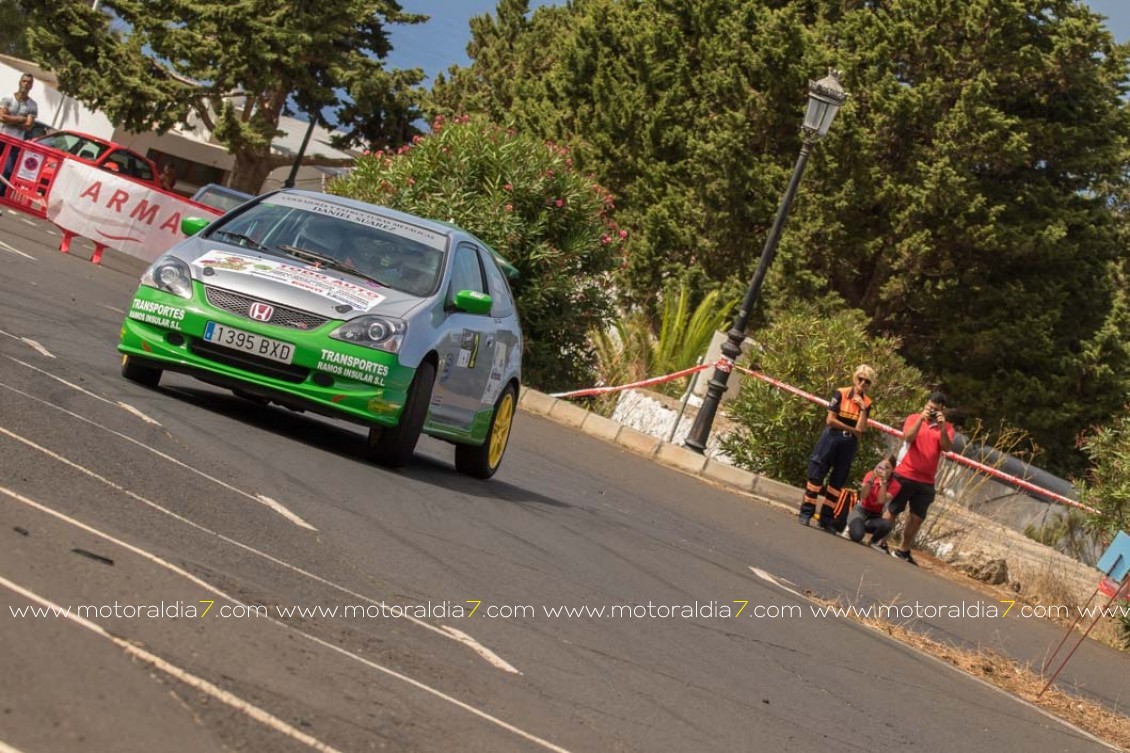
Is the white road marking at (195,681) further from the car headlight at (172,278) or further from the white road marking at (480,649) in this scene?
the car headlight at (172,278)

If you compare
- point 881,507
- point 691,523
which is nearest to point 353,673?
point 691,523

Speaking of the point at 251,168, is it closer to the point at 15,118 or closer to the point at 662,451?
the point at 15,118

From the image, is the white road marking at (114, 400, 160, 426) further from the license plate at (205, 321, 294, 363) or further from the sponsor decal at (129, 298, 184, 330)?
the license plate at (205, 321, 294, 363)

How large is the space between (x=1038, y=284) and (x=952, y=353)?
222 centimetres

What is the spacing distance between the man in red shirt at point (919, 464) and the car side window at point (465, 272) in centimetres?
641

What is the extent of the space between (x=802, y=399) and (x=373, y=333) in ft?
34.0

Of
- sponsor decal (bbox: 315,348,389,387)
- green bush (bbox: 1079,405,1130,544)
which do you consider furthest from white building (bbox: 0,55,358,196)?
sponsor decal (bbox: 315,348,389,387)

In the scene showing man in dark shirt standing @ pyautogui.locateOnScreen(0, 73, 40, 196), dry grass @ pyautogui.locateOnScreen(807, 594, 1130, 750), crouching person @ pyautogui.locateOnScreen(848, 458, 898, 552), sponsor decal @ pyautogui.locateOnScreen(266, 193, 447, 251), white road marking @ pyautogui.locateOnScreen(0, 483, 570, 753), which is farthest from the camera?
man in dark shirt standing @ pyautogui.locateOnScreen(0, 73, 40, 196)

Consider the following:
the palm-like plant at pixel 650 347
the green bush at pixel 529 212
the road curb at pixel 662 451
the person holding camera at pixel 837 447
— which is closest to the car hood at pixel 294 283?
the person holding camera at pixel 837 447

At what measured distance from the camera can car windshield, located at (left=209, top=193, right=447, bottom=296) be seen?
1109 centimetres

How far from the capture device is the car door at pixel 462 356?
432 inches

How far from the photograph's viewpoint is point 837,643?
970cm

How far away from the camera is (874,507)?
57.1ft

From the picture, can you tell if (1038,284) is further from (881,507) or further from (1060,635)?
(1060,635)
